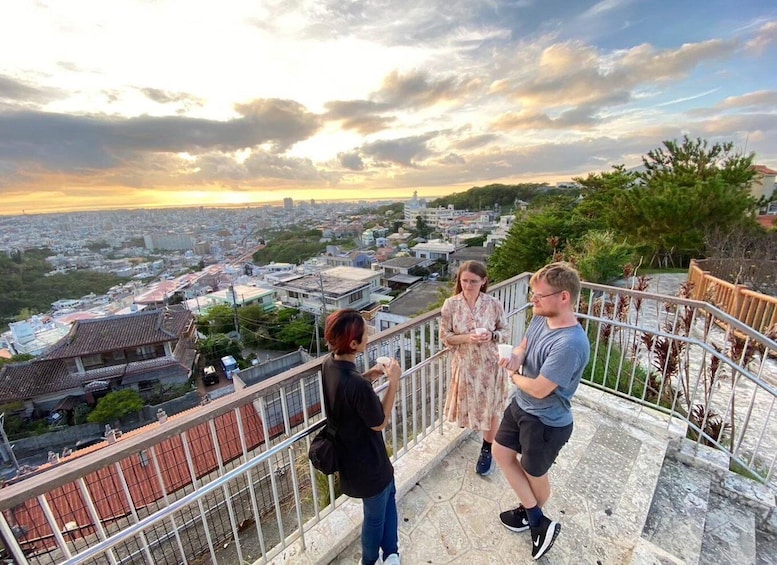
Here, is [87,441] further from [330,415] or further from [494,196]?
[494,196]

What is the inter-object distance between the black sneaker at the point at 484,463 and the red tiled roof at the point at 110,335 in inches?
839

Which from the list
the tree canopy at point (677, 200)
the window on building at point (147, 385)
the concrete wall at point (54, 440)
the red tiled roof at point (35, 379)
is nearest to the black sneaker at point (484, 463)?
the tree canopy at point (677, 200)

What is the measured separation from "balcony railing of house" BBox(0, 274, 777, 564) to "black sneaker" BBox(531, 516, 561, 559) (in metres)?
0.99

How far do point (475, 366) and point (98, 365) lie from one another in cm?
2365

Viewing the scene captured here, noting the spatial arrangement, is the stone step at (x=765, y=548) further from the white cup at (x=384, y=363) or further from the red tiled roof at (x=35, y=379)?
the red tiled roof at (x=35, y=379)

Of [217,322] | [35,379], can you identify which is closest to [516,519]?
[35,379]

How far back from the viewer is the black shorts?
1655 mm

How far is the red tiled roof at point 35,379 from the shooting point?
1654cm

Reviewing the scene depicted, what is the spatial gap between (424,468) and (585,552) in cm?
104

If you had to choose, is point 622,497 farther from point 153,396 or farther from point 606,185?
point 153,396

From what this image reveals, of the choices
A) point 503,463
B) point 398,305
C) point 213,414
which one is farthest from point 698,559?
point 398,305

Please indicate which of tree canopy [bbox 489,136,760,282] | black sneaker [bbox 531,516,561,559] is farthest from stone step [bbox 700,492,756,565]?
tree canopy [bbox 489,136,760,282]

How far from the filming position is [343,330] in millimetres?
1294

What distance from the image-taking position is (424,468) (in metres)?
2.36
